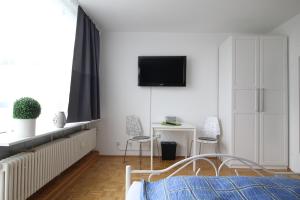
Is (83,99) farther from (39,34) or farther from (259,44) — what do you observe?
(259,44)

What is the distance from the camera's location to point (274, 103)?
3.44 meters

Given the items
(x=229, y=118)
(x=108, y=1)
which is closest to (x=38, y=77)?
(x=108, y=1)

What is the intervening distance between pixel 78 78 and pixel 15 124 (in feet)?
4.28

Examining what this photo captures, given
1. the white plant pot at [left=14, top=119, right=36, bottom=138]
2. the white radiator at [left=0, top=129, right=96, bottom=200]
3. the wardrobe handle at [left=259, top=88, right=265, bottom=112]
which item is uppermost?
the wardrobe handle at [left=259, top=88, right=265, bottom=112]

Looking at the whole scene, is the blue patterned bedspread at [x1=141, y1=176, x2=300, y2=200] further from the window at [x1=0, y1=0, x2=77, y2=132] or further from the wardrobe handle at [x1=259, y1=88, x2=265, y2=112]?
the wardrobe handle at [x1=259, y1=88, x2=265, y2=112]

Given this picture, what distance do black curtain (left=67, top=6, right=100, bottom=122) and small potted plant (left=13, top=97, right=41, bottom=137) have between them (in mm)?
844

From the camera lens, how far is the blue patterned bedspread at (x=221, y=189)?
1123 mm

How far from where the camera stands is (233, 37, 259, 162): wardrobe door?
3439 millimetres

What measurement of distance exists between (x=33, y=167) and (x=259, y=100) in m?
3.47

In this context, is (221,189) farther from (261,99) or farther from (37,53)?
(261,99)

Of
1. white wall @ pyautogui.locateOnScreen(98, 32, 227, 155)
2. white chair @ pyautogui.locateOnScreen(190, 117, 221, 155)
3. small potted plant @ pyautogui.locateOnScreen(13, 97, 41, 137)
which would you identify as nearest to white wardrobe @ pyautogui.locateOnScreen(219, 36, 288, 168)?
white chair @ pyautogui.locateOnScreen(190, 117, 221, 155)

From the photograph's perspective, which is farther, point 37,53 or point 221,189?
point 37,53

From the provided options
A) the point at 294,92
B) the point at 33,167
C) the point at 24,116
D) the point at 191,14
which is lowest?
the point at 33,167

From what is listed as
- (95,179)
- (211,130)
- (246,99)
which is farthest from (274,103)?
(95,179)
